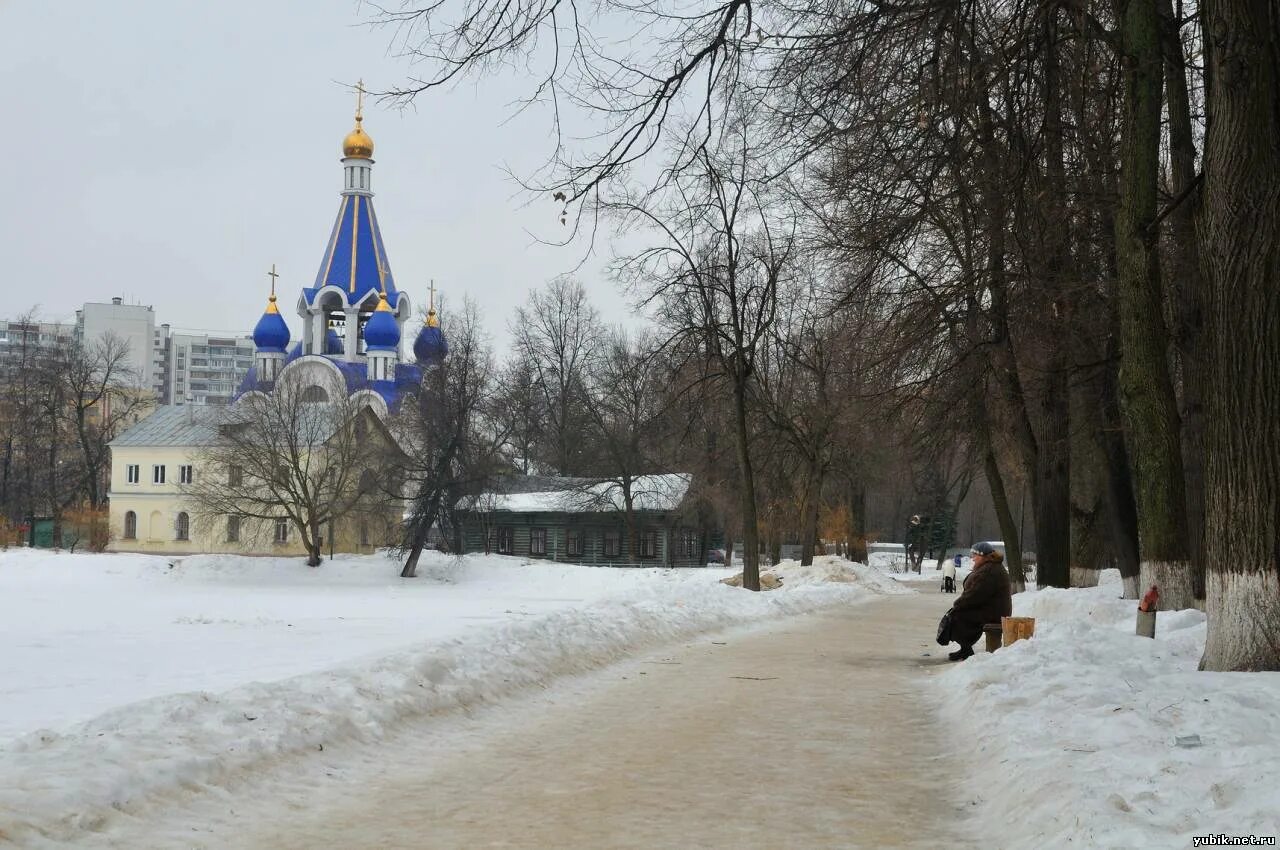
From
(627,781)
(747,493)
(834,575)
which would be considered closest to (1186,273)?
(627,781)

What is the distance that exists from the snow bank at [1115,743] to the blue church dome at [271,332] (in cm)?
8256

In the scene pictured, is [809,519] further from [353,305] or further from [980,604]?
[353,305]

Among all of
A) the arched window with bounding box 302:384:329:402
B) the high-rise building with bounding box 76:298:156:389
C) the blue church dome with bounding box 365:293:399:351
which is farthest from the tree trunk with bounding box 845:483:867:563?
the high-rise building with bounding box 76:298:156:389

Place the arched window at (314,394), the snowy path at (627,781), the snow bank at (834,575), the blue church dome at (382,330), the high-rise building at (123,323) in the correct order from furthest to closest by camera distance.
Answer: the high-rise building at (123,323) < the blue church dome at (382,330) < the arched window at (314,394) < the snow bank at (834,575) < the snowy path at (627,781)

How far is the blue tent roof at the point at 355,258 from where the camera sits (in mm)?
86438

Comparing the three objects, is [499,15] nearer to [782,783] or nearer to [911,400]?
[782,783]

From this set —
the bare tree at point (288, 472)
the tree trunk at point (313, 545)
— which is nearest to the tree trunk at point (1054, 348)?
the bare tree at point (288, 472)

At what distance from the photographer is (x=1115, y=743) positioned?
25.4 ft

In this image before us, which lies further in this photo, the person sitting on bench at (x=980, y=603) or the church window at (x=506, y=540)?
the church window at (x=506, y=540)

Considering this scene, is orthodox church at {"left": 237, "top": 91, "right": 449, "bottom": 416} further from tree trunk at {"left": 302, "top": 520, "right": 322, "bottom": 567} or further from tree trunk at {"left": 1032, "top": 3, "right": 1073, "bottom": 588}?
tree trunk at {"left": 1032, "top": 3, "right": 1073, "bottom": 588}

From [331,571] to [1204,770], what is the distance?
51.7 m

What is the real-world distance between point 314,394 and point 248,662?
170ft

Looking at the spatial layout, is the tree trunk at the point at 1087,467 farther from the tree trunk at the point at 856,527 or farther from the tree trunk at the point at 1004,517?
the tree trunk at the point at 856,527

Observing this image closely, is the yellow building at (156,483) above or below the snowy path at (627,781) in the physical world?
above
